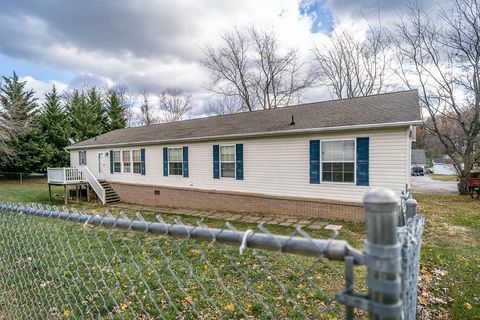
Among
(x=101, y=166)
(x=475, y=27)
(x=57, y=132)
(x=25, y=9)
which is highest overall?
(x=475, y=27)

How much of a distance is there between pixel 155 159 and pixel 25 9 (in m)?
7.69

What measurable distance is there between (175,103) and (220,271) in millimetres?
33172

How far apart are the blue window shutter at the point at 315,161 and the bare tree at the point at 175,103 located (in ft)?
91.7

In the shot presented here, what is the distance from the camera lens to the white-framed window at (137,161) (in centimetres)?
1485

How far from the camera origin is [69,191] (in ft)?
60.8

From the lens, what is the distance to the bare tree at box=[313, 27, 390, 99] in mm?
21320

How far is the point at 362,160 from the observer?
850 cm

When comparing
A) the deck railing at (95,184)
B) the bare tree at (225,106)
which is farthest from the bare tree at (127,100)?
the deck railing at (95,184)

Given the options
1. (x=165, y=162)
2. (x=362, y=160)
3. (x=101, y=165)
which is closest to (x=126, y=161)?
(x=101, y=165)

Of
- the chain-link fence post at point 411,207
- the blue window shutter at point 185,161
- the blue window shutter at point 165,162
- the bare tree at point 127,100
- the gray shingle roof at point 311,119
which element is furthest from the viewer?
the bare tree at point 127,100

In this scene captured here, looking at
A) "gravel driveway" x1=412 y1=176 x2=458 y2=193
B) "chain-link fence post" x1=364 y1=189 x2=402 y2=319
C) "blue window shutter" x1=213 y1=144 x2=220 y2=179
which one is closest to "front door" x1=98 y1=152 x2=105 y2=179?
"blue window shutter" x1=213 y1=144 x2=220 y2=179

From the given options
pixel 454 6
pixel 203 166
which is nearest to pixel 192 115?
pixel 203 166

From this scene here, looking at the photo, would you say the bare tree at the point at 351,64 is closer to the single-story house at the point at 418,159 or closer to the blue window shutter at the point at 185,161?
the blue window shutter at the point at 185,161

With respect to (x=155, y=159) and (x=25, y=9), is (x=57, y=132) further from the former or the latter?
(x=25, y=9)
